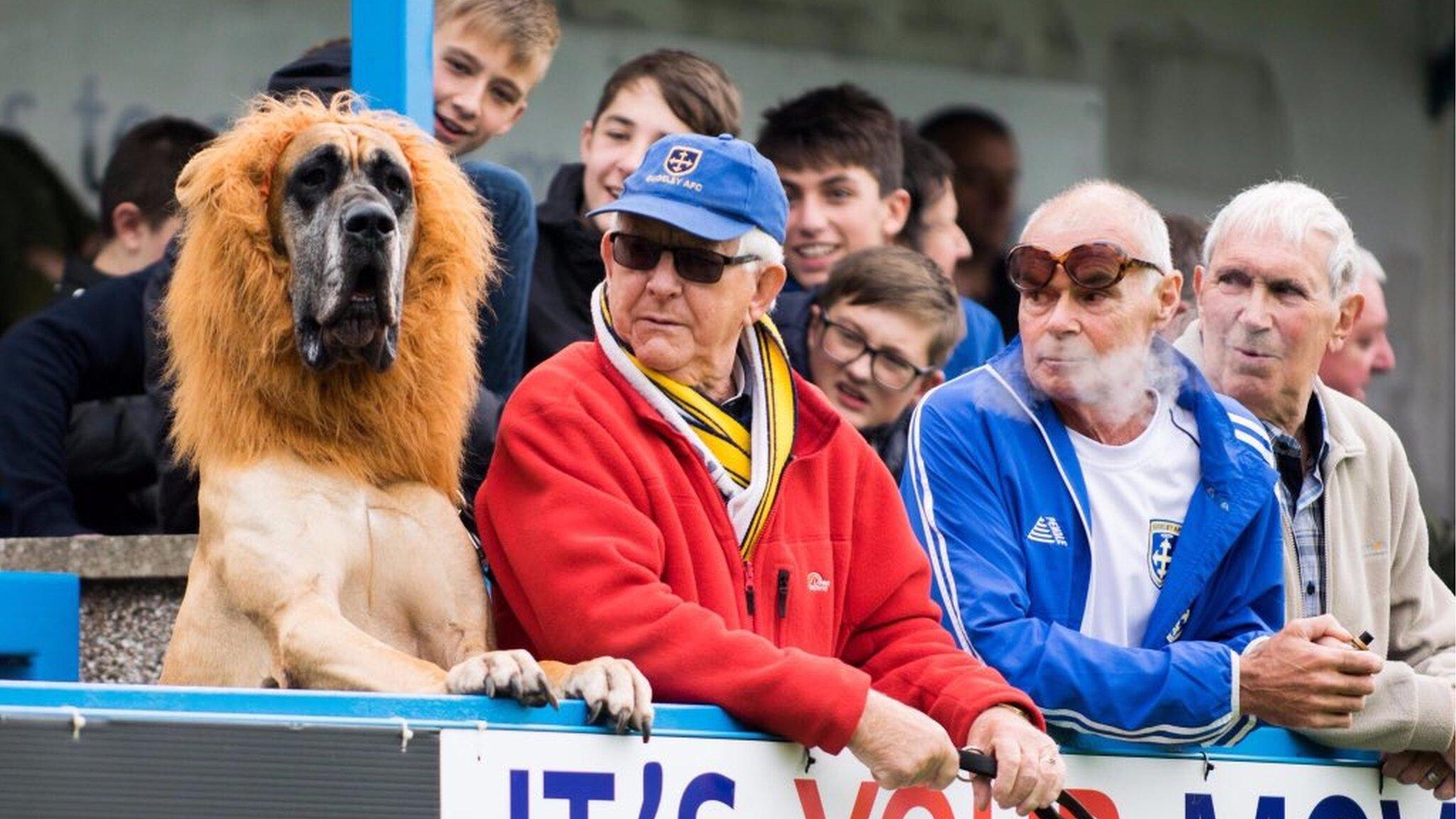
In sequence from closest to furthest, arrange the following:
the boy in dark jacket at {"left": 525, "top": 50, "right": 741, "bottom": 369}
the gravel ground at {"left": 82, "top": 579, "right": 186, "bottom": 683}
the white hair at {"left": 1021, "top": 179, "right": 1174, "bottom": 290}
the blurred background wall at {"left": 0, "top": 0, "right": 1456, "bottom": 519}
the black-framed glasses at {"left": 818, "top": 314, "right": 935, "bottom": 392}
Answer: the white hair at {"left": 1021, "top": 179, "right": 1174, "bottom": 290} → the gravel ground at {"left": 82, "top": 579, "right": 186, "bottom": 683} → the boy in dark jacket at {"left": 525, "top": 50, "right": 741, "bottom": 369} → the black-framed glasses at {"left": 818, "top": 314, "right": 935, "bottom": 392} → the blurred background wall at {"left": 0, "top": 0, "right": 1456, "bottom": 519}

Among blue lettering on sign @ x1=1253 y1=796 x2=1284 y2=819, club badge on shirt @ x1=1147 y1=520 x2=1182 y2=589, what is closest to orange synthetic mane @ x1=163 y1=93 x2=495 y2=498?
club badge on shirt @ x1=1147 y1=520 x2=1182 y2=589

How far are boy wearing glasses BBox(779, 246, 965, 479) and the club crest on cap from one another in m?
1.74

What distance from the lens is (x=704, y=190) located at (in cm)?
411

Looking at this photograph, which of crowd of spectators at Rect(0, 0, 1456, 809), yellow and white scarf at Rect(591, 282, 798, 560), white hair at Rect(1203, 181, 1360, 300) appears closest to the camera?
crowd of spectators at Rect(0, 0, 1456, 809)

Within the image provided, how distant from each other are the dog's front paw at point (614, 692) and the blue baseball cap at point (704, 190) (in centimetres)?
82

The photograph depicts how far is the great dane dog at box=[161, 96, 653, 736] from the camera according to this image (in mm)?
3943

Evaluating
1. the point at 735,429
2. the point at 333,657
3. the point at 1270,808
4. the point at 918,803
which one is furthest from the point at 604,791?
the point at 1270,808

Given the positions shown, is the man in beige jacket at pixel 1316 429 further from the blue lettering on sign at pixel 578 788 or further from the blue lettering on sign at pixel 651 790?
the blue lettering on sign at pixel 578 788

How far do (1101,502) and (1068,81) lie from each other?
209 inches

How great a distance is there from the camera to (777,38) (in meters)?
8.93

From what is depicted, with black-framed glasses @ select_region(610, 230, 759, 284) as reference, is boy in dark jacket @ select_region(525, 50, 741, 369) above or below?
above

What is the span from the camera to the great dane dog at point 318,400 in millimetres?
3943

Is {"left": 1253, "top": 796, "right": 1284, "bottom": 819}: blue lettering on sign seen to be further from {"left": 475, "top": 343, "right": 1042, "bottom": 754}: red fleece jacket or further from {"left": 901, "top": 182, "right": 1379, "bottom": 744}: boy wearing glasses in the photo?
{"left": 475, "top": 343, "right": 1042, "bottom": 754}: red fleece jacket

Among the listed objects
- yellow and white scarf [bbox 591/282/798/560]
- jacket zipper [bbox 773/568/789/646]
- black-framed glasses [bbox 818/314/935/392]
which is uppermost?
black-framed glasses [bbox 818/314/935/392]
